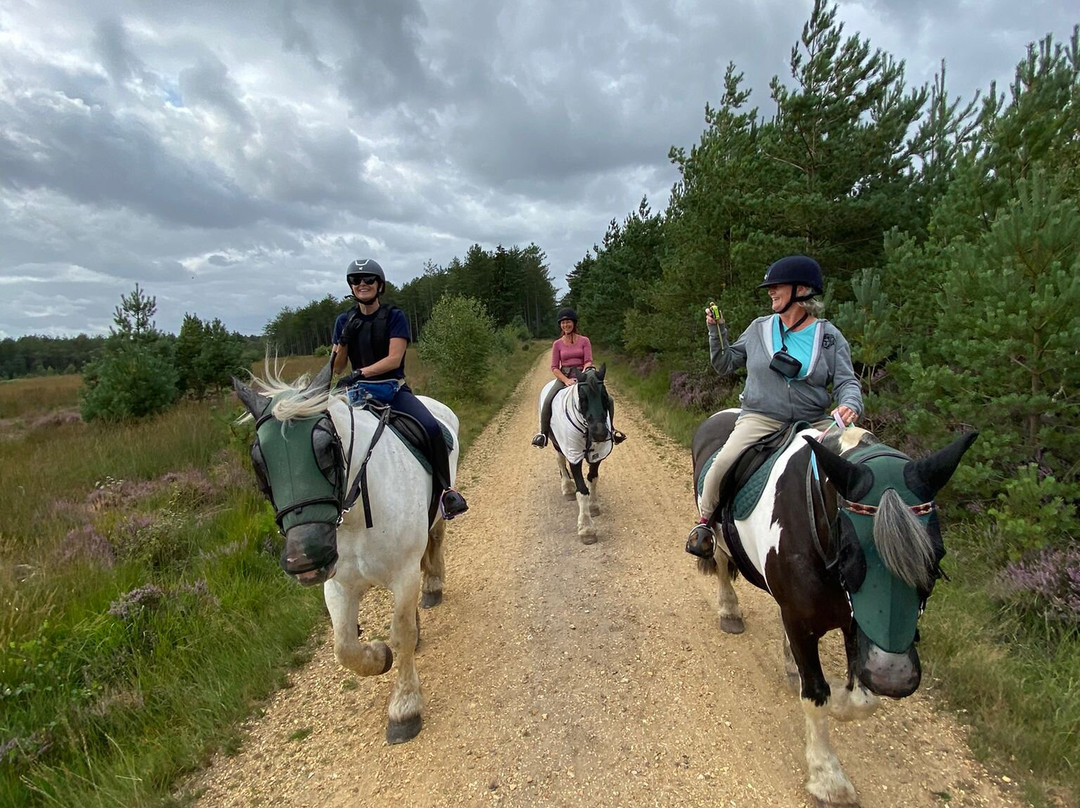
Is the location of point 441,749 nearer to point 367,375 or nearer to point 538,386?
point 367,375

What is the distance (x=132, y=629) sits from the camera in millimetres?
3951

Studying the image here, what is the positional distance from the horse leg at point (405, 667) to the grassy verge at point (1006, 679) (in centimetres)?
336

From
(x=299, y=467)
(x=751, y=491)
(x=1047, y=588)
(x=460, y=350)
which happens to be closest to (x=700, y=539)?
(x=751, y=491)

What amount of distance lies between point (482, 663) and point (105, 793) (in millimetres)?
2284

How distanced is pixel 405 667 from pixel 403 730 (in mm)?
366

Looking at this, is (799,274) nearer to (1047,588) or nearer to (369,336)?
(1047,588)

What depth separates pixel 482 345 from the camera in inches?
671

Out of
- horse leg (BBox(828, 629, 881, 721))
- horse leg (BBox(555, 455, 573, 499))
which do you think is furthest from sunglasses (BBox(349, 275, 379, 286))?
horse leg (BBox(555, 455, 573, 499))

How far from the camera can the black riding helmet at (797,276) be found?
303cm

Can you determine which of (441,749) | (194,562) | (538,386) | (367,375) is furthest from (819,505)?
→ (538,386)

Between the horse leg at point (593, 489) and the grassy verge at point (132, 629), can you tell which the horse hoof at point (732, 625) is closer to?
the horse leg at point (593, 489)

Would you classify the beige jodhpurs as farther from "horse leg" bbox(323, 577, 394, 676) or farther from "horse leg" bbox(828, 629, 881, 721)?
"horse leg" bbox(323, 577, 394, 676)

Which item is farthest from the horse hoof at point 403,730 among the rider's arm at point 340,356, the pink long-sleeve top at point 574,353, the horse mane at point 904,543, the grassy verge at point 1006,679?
the pink long-sleeve top at point 574,353

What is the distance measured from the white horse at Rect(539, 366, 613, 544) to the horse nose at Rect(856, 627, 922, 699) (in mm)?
4126
